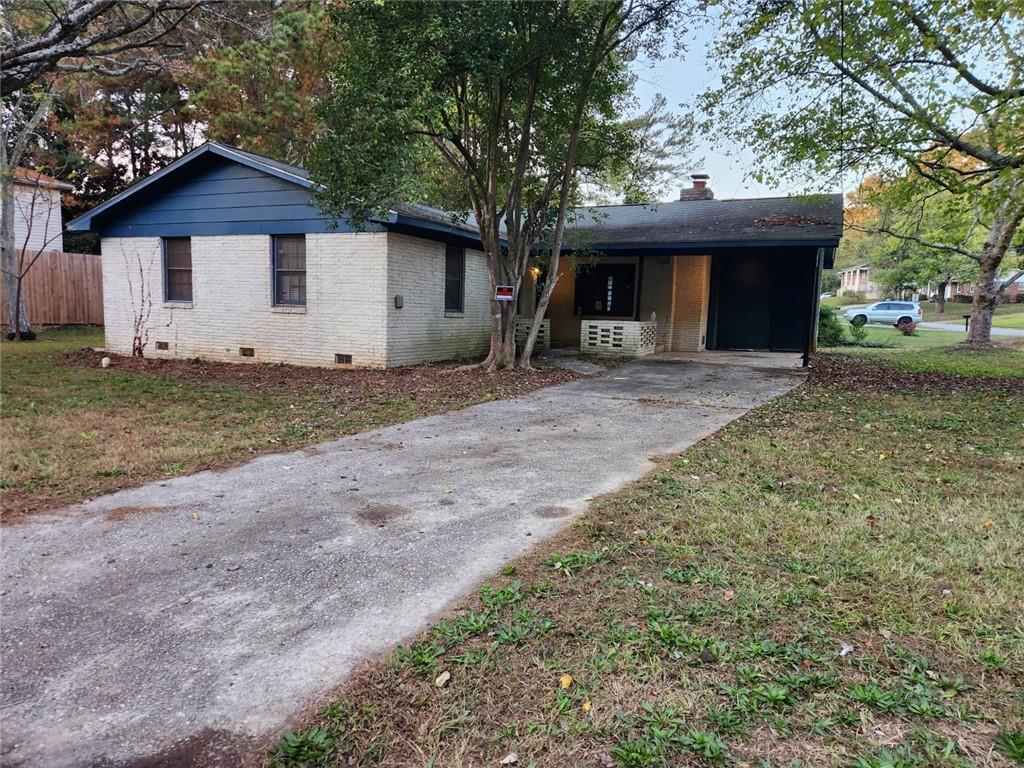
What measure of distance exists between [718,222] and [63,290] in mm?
17179

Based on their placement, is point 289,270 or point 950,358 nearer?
point 289,270

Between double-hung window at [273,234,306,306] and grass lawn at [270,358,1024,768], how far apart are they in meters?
8.67

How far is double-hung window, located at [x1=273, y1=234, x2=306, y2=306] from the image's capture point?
36.2 ft

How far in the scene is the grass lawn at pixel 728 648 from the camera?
1834mm

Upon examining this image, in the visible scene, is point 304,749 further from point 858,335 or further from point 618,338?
point 858,335

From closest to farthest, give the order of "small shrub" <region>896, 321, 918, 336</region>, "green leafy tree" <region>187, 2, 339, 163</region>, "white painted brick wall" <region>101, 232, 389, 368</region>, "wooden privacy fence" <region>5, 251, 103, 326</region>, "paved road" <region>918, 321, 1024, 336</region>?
"white painted brick wall" <region>101, 232, 389, 368</region> < "green leafy tree" <region>187, 2, 339, 163</region> < "wooden privacy fence" <region>5, 251, 103, 326</region> < "paved road" <region>918, 321, 1024, 336</region> < "small shrub" <region>896, 321, 918, 336</region>

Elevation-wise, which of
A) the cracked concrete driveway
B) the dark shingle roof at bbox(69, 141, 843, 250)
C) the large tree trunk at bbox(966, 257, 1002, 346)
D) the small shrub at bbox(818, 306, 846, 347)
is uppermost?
the dark shingle roof at bbox(69, 141, 843, 250)

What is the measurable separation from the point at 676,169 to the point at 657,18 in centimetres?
1185

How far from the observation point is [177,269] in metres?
12.0

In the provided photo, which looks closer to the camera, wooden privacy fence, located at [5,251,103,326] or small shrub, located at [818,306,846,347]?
wooden privacy fence, located at [5,251,103,326]

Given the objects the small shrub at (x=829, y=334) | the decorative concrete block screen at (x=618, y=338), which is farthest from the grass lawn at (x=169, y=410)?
the small shrub at (x=829, y=334)

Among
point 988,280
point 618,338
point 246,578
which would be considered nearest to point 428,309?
point 618,338

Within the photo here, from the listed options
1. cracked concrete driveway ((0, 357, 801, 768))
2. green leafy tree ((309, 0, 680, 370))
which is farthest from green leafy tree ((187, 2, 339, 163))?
cracked concrete driveway ((0, 357, 801, 768))

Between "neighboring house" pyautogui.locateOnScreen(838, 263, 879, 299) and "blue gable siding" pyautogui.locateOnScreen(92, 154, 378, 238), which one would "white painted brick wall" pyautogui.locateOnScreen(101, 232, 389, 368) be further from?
"neighboring house" pyautogui.locateOnScreen(838, 263, 879, 299)
